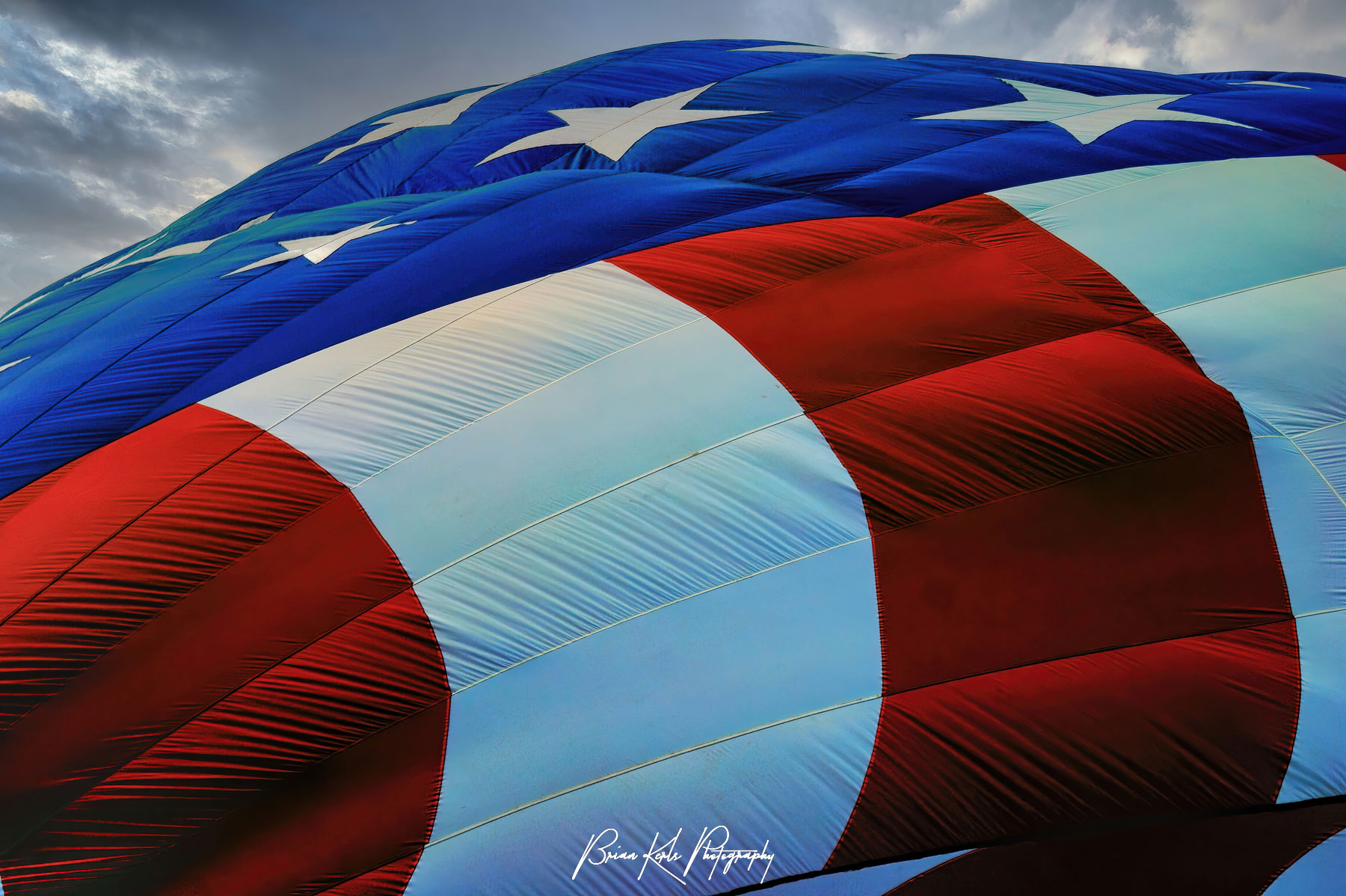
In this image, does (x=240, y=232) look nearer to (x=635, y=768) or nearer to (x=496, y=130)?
(x=496, y=130)

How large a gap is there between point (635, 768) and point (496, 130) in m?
5.03

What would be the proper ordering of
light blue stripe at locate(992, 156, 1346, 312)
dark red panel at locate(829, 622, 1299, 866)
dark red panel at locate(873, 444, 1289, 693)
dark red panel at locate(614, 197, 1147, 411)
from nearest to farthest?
dark red panel at locate(829, 622, 1299, 866)
dark red panel at locate(873, 444, 1289, 693)
dark red panel at locate(614, 197, 1147, 411)
light blue stripe at locate(992, 156, 1346, 312)

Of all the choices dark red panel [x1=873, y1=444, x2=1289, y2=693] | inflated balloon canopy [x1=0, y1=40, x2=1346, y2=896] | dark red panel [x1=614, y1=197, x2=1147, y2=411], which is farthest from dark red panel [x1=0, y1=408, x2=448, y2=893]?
dark red panel [x1=614, y1=197, x2=1147, y2=411]

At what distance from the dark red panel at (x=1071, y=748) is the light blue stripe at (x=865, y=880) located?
0.10ft

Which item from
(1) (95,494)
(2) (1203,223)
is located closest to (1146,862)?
(2) (1203,223)

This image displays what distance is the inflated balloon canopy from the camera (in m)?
2.39

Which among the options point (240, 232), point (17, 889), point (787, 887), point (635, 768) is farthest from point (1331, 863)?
point (240, 232)

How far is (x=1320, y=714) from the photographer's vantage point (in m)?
2.60

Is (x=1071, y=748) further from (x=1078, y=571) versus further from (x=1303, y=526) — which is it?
(x=1303, y=526)

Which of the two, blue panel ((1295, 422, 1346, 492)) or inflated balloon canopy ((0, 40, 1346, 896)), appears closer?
inflated balloon canopy ((0, 40, 1346, 896))

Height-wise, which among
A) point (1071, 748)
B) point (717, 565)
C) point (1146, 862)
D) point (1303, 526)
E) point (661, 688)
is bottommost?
point (1146, 862)

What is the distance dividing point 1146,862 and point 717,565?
142cm

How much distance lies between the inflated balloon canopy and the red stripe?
0.01 m

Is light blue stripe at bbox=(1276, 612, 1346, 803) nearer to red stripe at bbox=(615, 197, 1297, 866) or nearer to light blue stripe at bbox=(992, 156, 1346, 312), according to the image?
red stripe at bbox=(615, 197, 1297, 866)
